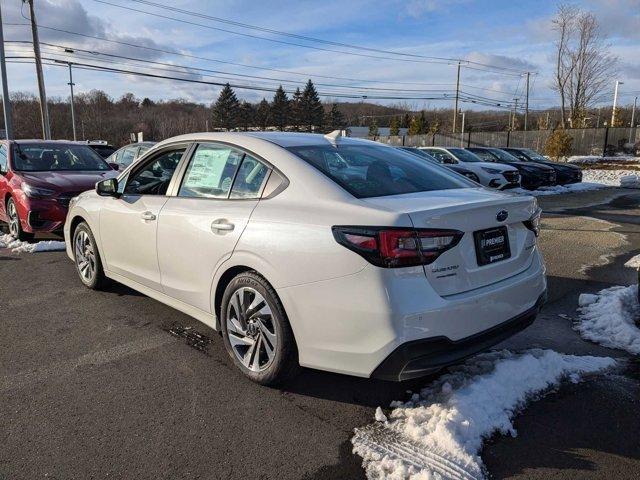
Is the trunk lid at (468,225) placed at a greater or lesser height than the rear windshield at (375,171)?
lesser

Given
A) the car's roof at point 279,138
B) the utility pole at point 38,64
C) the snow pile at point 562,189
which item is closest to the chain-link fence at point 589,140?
the snow pile at point 562,189

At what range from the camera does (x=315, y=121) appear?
81.7 m

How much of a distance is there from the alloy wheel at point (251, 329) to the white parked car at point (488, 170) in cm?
1372

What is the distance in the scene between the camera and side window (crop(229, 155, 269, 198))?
3.41 m

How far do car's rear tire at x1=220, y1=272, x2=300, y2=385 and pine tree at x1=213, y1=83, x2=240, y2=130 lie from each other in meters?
77.5

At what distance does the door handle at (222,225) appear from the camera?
336 cm

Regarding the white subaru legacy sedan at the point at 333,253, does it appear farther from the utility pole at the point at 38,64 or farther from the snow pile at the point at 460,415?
the utility pole at the point at 38,64

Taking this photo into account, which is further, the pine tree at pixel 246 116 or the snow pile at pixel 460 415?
the pine tree at pixel 246 116

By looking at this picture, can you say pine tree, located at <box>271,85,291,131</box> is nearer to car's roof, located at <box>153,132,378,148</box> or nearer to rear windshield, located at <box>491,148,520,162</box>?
rear windshield, located at <box>491,148,520,162</box>

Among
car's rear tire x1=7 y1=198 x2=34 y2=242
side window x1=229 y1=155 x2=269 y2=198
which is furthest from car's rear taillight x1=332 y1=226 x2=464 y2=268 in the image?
car's rear tire x1=7 y1=198 x2=34 y2=242

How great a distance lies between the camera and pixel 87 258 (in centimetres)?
538

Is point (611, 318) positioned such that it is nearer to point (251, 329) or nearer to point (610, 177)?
point (251, 329)

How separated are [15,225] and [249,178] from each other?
6170mm

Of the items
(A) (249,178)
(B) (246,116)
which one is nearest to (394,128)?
(B) (246,116)
